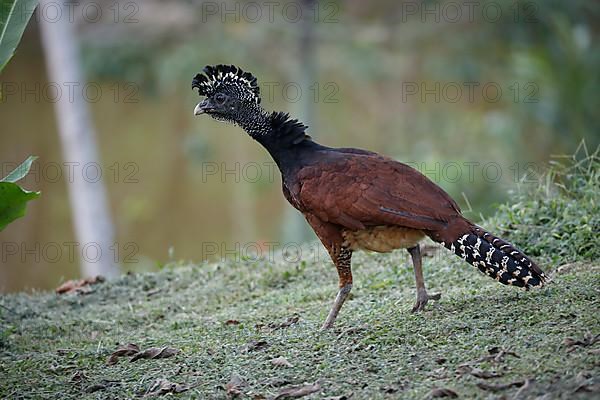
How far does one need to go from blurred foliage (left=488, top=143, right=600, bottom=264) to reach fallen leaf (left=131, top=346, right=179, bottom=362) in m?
2.55

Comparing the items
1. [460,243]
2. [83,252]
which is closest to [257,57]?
[83,252]

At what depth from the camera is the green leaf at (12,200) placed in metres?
4.73

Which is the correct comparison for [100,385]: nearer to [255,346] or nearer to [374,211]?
[255,346]

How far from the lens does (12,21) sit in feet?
16.6

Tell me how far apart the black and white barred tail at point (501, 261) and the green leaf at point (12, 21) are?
289cm

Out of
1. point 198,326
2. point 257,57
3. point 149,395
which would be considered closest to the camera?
point 149,395

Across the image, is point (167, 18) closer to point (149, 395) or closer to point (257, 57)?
point (257, 57)

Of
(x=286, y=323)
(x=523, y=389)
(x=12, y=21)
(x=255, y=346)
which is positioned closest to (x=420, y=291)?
(x=286, y=323)

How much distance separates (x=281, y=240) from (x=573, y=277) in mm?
8704

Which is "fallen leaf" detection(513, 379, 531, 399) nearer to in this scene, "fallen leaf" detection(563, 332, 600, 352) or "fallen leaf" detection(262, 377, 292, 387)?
"fallen leaf" detection(563, 332, 600, 352)

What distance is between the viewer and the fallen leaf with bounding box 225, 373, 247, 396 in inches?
150

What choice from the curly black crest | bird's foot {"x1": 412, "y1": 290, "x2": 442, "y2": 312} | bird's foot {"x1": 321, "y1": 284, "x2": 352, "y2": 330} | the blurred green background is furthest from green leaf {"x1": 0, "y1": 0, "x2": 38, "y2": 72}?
the blurred green background

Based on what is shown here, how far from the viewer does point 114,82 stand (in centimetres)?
1520

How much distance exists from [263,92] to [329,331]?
10.7 meters
